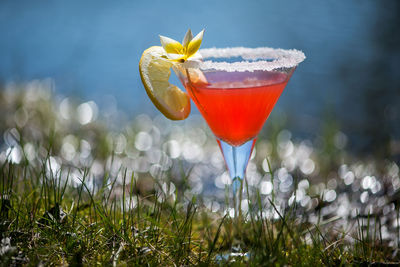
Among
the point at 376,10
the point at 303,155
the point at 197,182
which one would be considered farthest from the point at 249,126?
the point at 376,10

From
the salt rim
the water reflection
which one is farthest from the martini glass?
the water reflection

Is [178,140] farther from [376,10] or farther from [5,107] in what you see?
[376,10]

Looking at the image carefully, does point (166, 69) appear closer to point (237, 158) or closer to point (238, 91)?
point (238, 91)

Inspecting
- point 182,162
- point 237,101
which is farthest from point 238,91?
point 182,162

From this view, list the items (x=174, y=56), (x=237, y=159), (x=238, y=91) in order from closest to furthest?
1. (x=174, y=56)
2. (x=238, y=91)
3. (x=237, y=159)

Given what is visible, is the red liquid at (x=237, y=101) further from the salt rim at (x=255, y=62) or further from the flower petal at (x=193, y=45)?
the flower petal at (x=193, y=45)

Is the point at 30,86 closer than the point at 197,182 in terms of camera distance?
No
